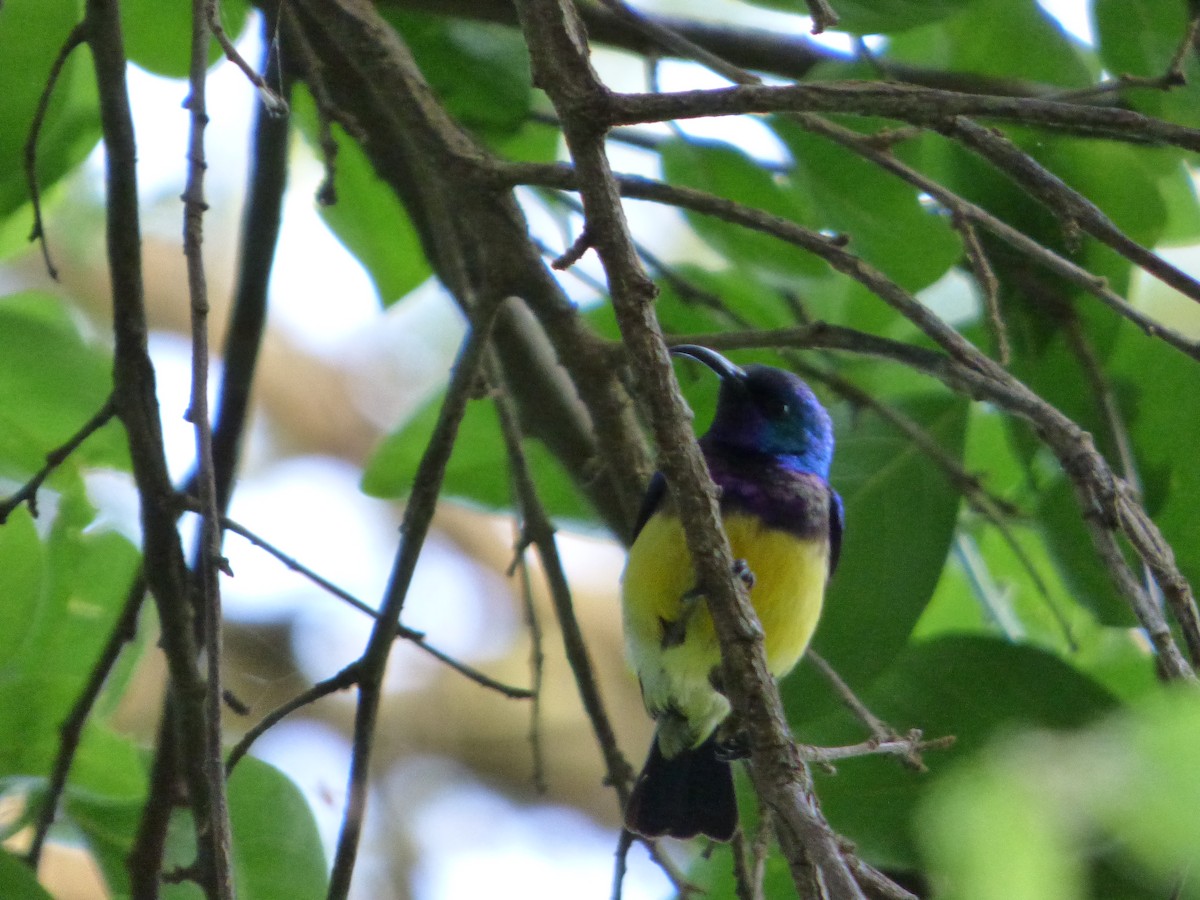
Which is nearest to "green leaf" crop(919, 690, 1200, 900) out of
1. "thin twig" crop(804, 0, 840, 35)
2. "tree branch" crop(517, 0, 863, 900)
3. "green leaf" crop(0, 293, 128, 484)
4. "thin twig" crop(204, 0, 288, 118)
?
"tree branch" crop(517, 0, 863, 900)

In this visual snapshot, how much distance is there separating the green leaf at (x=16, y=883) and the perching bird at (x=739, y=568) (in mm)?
1089

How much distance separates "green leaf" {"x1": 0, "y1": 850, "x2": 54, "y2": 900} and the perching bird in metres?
1.09

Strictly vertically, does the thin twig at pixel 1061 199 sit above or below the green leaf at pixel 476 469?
below

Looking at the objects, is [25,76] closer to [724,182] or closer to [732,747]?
[724,182]

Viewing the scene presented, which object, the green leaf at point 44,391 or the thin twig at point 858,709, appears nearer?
the thin twig at point 858,709

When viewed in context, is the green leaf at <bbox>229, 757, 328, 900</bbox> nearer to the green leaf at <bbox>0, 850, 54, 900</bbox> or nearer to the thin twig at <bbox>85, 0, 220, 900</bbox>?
the thin twig at <bbox>85, 0, 220, 900</bbox>

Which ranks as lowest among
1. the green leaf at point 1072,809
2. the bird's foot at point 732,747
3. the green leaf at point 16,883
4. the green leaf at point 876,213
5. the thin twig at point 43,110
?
the green leaf at point 1072,809

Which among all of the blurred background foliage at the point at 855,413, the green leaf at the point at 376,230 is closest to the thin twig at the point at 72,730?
the blurred background foliage at the point at 855,413

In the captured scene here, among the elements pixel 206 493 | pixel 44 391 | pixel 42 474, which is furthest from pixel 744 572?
pixel 44 391

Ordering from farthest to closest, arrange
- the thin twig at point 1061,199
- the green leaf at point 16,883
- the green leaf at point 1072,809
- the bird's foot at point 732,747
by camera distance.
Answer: the bird's foot at point 732,747 < the green leaf at point 16,883 < the thin twig at point 1061,199 < the green leaf at point 1072,809

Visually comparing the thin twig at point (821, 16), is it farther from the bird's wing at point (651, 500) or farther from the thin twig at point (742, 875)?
the bird's wing at point (651, 500)

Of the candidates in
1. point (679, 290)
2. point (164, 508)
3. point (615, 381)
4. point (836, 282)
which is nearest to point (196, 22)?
point (164, 508)

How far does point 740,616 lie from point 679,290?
5.61ft

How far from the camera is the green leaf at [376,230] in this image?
Result: 3.41m
